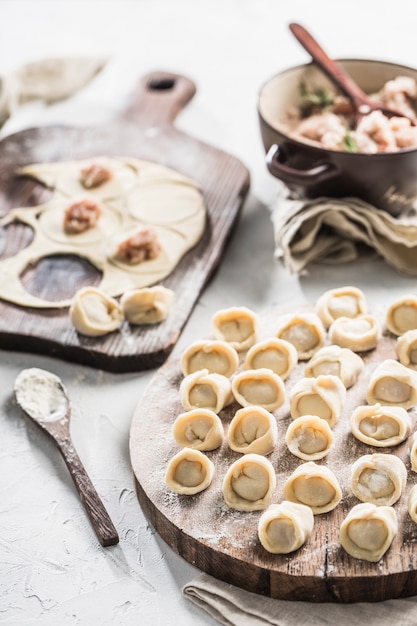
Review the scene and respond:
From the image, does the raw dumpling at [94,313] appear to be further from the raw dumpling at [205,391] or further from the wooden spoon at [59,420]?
the raw dumpling at [205,391]

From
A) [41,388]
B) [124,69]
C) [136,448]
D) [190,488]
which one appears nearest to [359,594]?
[190,488]

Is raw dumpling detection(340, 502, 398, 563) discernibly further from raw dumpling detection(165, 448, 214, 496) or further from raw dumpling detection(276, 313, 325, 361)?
raw dumpling detection(276, 313, 325, 361)

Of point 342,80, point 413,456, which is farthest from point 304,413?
point 342,80

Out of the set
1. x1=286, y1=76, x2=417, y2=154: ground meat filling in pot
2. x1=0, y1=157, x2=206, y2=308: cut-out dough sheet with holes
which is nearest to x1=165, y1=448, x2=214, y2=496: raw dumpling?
x1=0, y1=157, x2=206, y2=308: cut-out dough sheet with holes

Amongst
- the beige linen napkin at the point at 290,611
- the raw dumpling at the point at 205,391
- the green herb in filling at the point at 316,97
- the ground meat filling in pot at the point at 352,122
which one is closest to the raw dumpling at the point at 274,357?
the raw dumpling at the point at 205,391

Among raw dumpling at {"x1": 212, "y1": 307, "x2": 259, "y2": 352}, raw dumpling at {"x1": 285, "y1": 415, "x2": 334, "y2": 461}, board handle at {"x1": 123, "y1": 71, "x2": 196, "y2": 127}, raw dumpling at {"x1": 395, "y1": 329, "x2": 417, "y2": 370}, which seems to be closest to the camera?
raw dumpling at {"x1": 285, "y1": 415, "x2": 334, "y2": 461}

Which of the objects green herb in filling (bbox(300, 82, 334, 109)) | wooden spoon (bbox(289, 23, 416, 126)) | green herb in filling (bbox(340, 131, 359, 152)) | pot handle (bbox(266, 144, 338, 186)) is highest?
wooden spoon (bbox(289, 23, 416, 126))

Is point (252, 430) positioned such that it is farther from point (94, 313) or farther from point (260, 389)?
point (94, 313)
